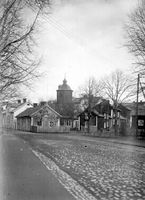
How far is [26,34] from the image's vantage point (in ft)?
39.1

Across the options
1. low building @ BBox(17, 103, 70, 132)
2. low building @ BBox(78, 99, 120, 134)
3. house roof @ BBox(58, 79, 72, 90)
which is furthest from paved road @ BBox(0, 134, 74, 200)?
low building @ BBox(78, 99, 120, 134)

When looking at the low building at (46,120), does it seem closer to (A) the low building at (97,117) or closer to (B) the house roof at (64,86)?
(A) the low building at (97,117)

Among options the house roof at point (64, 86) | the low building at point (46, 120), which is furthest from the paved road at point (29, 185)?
the low building at point (46, 120)

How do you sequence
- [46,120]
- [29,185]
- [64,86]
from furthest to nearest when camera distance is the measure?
[46,120] → [64,86] → [29,185]

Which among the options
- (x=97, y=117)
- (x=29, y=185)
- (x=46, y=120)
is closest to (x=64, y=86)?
(x=29, y=185)

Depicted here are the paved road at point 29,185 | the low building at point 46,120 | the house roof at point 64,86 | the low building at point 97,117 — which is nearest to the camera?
the paved road at point 29,185

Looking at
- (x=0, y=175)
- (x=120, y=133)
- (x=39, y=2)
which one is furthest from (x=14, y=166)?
(x=120, y=133)

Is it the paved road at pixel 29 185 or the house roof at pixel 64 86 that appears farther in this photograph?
the house roof at pixel 64 86

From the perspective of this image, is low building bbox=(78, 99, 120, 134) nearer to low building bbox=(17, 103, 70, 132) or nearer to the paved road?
low building bbox=(17, 103, 70, 132)

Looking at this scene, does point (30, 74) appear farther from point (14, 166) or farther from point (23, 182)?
point (23, 182)

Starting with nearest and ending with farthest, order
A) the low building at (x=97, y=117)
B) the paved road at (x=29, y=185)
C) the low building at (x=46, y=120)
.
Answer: the paved road at (x=29, y=185)
the low building at (x=46, y=120)
the low building at (x=97, y=117)

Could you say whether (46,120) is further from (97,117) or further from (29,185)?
(29,185)

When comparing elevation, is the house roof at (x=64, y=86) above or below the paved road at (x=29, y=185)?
above

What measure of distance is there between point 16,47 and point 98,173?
6708mm
